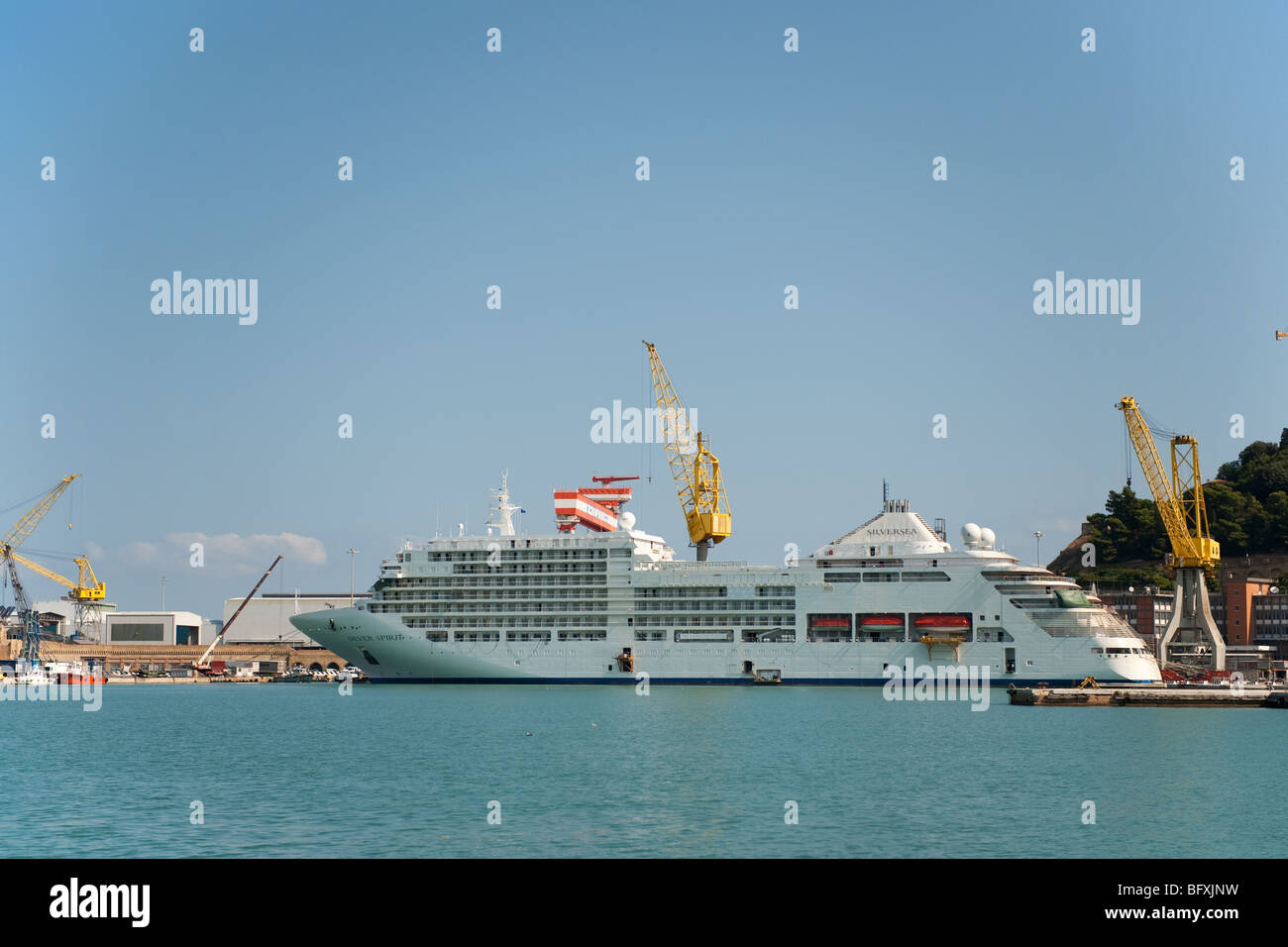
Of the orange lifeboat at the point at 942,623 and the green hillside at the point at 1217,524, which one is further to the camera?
the green hillside at the point at 1217,524

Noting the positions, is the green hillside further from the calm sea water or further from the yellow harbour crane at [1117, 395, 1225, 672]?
the calm sea water

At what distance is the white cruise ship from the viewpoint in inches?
4028

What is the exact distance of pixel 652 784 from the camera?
4284 centimetres

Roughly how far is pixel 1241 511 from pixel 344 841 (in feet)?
519

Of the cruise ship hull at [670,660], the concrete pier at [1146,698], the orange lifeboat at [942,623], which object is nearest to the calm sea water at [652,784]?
the concrete pier at [1146,698]

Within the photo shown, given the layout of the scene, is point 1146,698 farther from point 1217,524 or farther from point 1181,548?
point 1217,524

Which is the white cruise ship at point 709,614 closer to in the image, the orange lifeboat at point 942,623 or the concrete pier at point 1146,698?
the orange lifeboat at point 942,623

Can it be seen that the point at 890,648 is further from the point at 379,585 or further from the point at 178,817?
the point at 178,817

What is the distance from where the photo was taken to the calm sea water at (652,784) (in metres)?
32.5

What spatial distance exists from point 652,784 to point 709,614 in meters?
65.4

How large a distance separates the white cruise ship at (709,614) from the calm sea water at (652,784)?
80.1 feet
